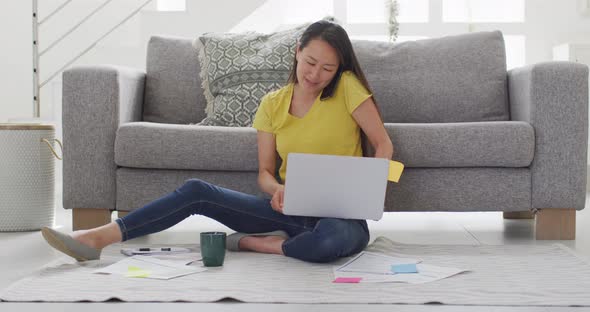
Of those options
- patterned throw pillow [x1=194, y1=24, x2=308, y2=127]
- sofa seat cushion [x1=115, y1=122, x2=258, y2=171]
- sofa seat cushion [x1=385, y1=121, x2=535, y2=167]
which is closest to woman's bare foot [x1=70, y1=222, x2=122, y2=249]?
sofa seat cushion [x1=115, y1=122, x2=258, y2=171]

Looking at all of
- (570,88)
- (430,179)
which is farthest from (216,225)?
(570,88)

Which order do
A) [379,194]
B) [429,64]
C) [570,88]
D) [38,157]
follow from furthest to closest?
[429,64], [38,157], [570,88], [379,194]

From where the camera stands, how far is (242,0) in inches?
194

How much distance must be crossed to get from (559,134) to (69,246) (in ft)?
5.43

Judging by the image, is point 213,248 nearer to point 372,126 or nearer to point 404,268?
point 404,268

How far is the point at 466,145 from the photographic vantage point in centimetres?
265

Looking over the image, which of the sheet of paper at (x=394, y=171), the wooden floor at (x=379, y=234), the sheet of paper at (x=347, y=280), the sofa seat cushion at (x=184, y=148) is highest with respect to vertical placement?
the sofa seat cushion at (x=184, y=148)

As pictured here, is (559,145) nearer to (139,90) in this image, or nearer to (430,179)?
(430,179)

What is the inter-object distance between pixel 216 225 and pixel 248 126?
48 cm

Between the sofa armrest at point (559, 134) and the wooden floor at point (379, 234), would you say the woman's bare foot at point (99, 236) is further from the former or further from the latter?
the sofa armrest at point (559, 134)

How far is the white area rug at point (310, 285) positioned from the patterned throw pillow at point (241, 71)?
874mm

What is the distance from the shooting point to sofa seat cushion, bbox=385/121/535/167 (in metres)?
2.63

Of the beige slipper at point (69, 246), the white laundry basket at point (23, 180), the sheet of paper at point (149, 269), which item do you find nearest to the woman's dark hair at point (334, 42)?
the sheet of paper at point (149, 269)

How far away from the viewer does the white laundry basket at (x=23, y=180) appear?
2.91 meters
